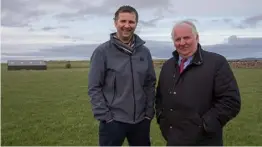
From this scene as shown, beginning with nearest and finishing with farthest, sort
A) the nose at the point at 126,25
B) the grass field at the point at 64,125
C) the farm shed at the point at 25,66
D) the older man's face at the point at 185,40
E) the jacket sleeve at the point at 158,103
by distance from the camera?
the older man's face at the point at 185,40, the jacket sleeve at the point at 158,103, the nose at the point at 126,25, the grass field at the point at 64,125, the farm shed at the point at 25,66

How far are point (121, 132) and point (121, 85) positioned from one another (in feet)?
2.24

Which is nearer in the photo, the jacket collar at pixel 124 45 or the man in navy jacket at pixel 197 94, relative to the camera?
the man in navy jacket at pixel 197 94

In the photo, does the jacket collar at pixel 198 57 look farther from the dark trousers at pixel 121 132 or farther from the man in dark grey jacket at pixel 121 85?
the dark trousers at pixel 121 132

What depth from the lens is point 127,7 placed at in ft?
16.1

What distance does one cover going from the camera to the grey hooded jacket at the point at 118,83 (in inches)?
193

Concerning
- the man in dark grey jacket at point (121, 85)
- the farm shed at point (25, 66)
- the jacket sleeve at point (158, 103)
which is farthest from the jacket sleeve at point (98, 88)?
the farm shed at point (25, 66)

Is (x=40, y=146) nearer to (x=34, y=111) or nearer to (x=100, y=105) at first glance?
(x=100, y=105)

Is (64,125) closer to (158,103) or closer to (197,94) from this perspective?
(158,103)

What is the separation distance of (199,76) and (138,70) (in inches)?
40.4

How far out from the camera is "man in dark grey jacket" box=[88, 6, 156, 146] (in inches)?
193

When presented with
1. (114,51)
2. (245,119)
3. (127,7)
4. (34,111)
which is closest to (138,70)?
(114,51)

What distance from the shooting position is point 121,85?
4918 mm

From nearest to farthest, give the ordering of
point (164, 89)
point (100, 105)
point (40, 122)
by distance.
→ point (164, 89), point (100, 105), point (40, 122)

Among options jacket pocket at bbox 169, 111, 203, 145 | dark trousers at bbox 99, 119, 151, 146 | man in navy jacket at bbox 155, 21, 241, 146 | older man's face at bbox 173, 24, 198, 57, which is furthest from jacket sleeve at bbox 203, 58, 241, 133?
dark trousers at bbox 99, 119, 151, 146
